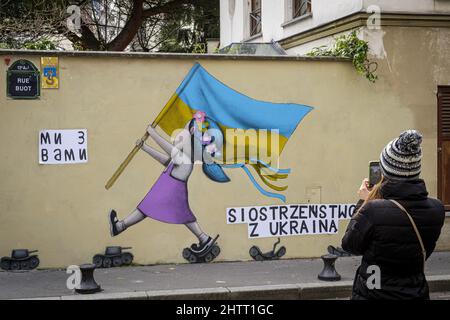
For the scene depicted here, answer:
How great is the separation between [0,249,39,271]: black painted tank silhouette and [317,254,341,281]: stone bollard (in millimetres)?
3965

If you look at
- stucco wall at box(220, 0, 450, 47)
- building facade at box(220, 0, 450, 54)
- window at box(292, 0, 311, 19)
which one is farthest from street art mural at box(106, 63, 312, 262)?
window at box(292, 0, 311, 19)

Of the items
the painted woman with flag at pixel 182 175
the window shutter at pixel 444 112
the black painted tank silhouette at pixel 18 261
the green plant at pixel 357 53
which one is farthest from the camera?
the window shutter at pixel 444 112

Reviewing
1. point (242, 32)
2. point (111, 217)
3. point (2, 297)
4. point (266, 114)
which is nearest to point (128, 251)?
point (111, 217)

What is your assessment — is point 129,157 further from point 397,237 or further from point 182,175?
point 397,237

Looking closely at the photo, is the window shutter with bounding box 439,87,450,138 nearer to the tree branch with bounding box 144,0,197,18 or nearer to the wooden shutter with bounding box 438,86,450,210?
the wooden shutter with bounding box 438,86,450,210

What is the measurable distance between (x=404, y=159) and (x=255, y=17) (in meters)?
12.7

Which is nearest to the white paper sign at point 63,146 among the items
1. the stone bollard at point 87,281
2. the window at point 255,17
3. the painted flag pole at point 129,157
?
the painted flag pole at point 129,157

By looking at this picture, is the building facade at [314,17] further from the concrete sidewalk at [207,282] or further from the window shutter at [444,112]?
the concrete sidewalk at [207,282]

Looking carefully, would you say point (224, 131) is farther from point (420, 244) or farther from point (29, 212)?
point (420, 244)

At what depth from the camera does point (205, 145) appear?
904cm

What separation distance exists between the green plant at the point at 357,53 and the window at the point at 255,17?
235 inches

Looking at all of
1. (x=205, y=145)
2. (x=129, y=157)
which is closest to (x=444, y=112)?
(x=205, y=145)

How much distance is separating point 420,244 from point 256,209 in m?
5.78

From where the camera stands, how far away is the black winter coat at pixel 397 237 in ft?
11.5
